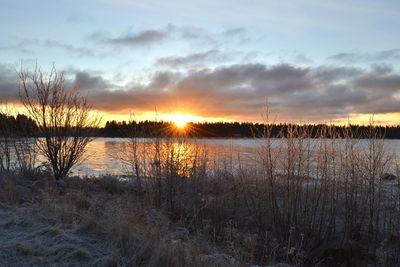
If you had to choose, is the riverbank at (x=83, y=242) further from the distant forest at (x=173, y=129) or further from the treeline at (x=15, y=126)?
the treeline at (x=15, y=126)

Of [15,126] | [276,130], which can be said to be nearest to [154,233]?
[276,130]

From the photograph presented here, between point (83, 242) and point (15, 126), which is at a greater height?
point (15, 126)

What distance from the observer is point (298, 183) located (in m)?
10.6

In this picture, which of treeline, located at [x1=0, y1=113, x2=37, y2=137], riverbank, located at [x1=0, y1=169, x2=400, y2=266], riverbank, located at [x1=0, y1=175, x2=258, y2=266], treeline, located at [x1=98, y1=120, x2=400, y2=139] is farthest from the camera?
treeline, located at [x1=0, y1=113, x2=37, y2=137]

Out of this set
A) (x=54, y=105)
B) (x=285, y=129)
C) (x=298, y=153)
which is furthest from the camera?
(x=54, y=105)

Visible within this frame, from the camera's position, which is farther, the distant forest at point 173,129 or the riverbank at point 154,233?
the distant forest at point 173,129

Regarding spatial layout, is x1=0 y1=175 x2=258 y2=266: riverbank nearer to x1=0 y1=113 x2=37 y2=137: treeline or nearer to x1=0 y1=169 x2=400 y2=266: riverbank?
x1=0 y1=169 x2=400 y2=266: riverbank

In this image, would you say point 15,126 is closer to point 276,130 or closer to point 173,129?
point 173,129

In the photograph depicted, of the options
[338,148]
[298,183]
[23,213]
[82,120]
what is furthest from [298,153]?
[82,120]

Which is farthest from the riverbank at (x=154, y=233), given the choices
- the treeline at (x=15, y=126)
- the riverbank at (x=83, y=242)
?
the treeline at (x=15, y=126)

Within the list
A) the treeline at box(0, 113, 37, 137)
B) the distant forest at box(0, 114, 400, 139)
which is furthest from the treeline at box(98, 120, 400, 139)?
the treeline at box(0, 113, 37, 137)

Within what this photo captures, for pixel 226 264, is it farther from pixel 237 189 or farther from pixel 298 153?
pixel 237 189

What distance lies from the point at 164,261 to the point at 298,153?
19.1 feet

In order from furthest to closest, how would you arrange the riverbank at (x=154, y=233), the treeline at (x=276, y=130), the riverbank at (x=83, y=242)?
the treeline at (x=276, y=130), the riverbank at (x=154, y=233), the riverbank at (x=83, y=242)
